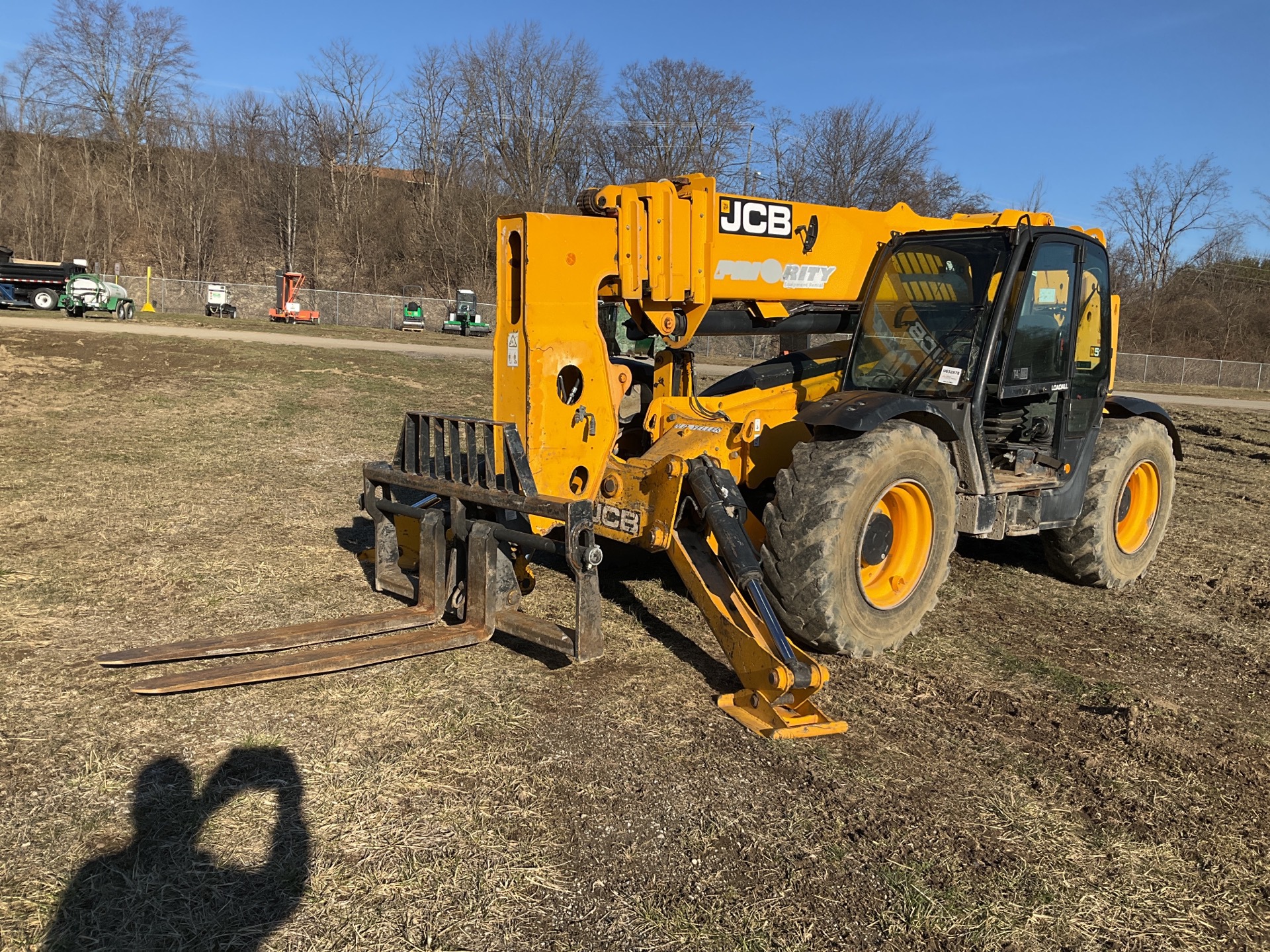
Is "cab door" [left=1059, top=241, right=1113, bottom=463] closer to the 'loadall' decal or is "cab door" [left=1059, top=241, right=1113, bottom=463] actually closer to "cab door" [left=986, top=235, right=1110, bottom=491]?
"cab door" [left=986, top=235, right=1110, bottom=491]

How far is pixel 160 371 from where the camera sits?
1642 centimetres

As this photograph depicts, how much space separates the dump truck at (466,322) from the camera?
39969 millimetres

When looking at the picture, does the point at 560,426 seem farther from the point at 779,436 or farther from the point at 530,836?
the point at 530,836

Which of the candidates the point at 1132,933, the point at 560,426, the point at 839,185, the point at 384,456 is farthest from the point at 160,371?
the point at 839,185

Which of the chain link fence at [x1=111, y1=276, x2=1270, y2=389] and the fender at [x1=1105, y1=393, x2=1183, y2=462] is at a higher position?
the chain link fence at [x1=111, y1=276, x2=1270, y2=389]

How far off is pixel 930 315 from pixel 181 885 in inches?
196

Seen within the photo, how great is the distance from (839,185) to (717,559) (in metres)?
51.3

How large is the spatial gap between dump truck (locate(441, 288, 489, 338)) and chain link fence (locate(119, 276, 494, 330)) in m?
1.96

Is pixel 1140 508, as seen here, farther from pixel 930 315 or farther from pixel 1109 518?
pixel 930 315

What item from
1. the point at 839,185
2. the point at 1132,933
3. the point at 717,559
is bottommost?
the point at 1132,933

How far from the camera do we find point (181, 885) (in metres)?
3.01

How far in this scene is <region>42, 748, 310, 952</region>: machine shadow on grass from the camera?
2805mm

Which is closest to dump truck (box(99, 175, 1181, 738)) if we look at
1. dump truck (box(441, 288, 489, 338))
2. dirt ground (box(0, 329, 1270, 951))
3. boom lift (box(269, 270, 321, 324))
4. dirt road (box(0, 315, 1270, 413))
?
dirt ground (box(0, 329, 1270, 951))

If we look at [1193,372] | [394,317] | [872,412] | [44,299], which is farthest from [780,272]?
[1193,372]
